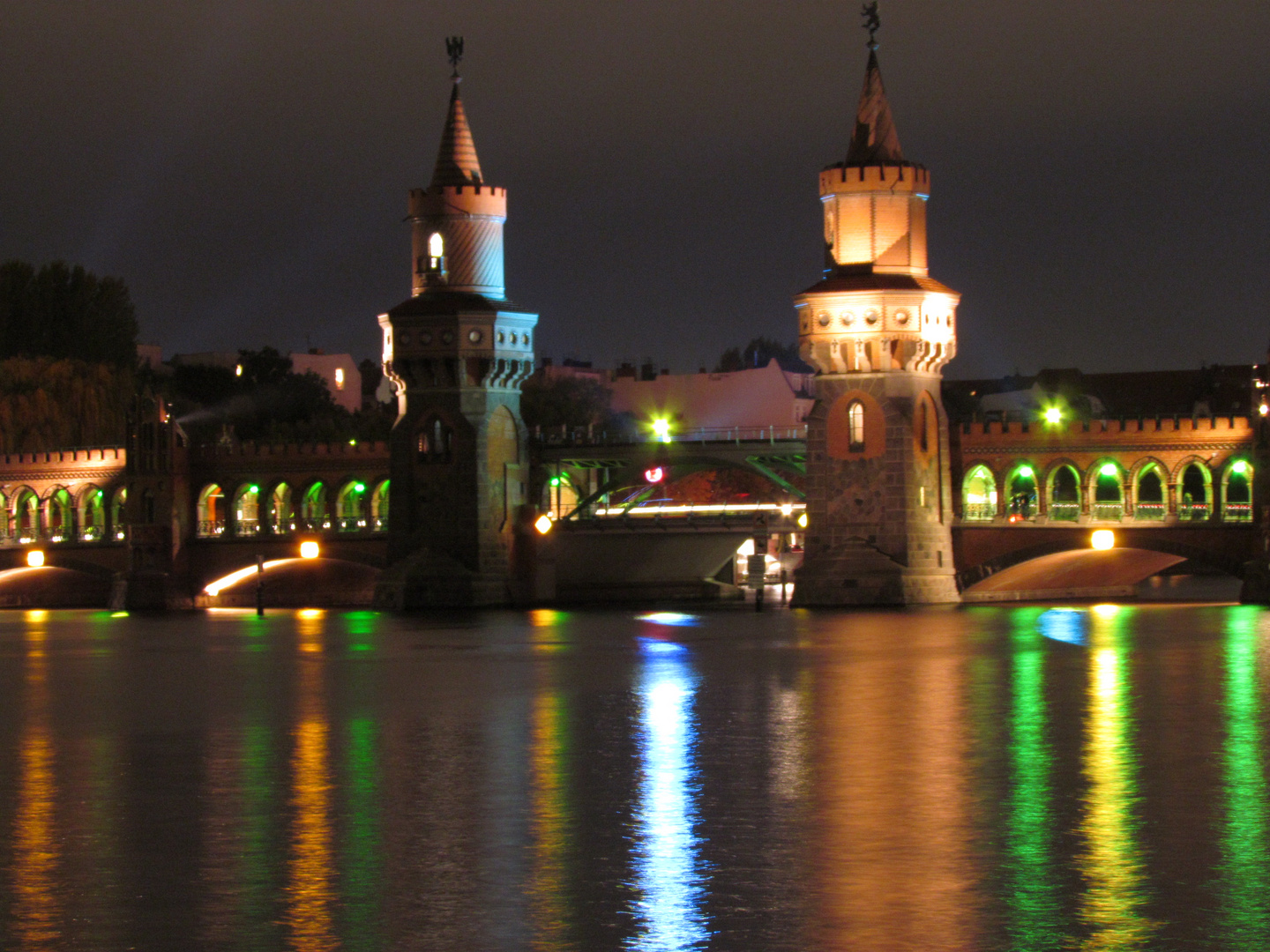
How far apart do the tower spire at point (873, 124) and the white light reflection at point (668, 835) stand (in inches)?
1301

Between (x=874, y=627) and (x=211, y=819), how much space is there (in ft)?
118

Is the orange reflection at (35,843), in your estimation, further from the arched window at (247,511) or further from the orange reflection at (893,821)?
the arched window at (247,511)

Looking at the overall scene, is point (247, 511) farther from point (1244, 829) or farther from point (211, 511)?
point (1244, 829)

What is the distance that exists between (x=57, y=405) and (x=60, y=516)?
231 inches

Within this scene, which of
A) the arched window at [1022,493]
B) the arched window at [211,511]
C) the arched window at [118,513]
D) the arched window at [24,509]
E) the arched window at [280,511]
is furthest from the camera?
the arched window at [24,509]

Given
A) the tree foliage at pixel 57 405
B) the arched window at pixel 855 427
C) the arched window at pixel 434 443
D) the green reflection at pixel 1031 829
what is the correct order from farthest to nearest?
the tree foliage at pixel 57 405 < the arched window at pixel 434 443 < the arched window at pixel 855 427 < the green reflection at pixel 1031 829

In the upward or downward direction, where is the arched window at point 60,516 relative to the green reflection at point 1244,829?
upward

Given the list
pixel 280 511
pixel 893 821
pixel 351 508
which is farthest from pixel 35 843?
pixel 280 511

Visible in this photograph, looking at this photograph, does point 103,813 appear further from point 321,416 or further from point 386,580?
point 321,416

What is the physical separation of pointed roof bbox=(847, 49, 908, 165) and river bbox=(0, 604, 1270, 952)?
24574 mm

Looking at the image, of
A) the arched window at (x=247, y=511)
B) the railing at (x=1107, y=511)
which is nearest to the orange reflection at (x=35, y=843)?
the railing at (x=1107, y=511)

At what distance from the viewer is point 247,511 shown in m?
87.0

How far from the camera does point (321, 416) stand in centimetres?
11356

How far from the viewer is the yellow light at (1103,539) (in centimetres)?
6700
